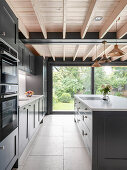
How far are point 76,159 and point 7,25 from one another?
2.45 metres

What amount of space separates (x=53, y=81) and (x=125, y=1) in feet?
16.6

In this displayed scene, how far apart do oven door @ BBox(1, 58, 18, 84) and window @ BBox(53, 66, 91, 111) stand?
15.3ft

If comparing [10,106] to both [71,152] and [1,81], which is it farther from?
[71,152]

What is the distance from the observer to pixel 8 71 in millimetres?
1888

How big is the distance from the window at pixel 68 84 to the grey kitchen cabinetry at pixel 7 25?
15.3 feet

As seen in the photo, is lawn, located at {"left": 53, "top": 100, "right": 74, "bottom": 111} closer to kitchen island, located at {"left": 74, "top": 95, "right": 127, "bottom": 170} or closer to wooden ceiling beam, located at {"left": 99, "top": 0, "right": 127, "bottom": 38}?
wooden ceiling beam, located at {"left": 99, "top": 0, "right": 127, "bottom": 38}

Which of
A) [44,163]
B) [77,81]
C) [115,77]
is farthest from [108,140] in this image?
[115,77]

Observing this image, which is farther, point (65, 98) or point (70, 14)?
point (65, 98)

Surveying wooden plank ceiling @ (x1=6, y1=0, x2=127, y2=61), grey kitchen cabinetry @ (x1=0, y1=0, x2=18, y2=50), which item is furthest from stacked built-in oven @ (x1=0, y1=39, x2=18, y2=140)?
wooden plank ceiling @ (x1=6, y1=0, x2=127, y2=61)

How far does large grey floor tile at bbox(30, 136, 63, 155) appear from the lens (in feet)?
8.89

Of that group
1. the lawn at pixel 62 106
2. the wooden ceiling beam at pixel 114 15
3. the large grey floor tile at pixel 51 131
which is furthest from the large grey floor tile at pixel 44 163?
the lawn at pixel 62 106

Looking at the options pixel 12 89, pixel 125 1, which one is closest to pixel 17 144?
pixel 12 89

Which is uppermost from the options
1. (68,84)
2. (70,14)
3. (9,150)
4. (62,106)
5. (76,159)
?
(70,14)

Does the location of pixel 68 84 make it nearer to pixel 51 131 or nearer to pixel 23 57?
pixel 51 131
